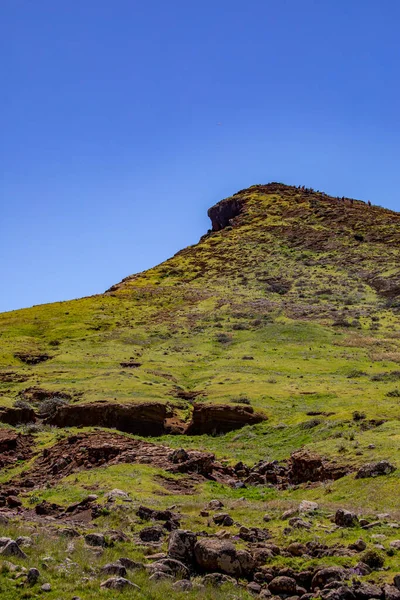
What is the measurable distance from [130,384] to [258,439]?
1509 cm

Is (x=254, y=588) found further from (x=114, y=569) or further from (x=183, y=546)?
(x=114, y=569)

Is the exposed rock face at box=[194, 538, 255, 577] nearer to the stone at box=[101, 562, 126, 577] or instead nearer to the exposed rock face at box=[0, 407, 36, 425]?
the stone at box=[101, 562, 126, 577]

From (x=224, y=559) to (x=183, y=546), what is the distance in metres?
0.98

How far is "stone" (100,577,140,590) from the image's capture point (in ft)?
A: 35.5

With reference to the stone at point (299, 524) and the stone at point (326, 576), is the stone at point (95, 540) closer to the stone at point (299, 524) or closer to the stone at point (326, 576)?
the stone at point (326, 576)

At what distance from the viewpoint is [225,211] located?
146 metres

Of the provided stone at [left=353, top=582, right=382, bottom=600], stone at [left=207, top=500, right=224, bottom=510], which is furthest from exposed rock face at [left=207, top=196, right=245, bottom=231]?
stone at [left=353, top=582, right=382, bottom=600]

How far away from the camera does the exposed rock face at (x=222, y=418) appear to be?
37.4 m

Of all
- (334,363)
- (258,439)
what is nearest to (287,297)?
(334,363)

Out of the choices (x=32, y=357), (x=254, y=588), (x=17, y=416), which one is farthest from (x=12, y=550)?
(x=32, y=357)

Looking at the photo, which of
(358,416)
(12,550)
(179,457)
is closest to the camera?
(12,550)

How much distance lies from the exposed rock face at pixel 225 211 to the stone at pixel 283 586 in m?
130

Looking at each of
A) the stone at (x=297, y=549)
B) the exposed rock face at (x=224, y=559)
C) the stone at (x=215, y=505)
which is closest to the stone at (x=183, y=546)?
the exposed rock face at (x=224, y=559)

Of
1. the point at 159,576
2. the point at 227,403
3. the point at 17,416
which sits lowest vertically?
the point at 159,576
